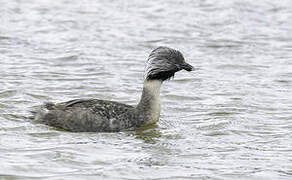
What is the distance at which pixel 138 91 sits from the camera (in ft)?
49.4

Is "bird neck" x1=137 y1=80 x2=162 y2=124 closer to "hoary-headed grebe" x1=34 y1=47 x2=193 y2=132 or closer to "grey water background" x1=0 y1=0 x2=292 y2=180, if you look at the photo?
"hoary-headed grebe" x1=34 y1=47 x2=193 y2=132

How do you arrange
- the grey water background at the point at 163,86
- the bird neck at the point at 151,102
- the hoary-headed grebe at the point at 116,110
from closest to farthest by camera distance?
the grey water background at the point at 163,86
the hoary-headed grebe at the point at 116,110
the bird neck at the point at 151,102

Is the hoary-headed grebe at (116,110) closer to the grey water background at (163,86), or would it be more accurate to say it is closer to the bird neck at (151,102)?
the bird neck at (151,102)

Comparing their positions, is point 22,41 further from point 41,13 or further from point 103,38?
point 41,13

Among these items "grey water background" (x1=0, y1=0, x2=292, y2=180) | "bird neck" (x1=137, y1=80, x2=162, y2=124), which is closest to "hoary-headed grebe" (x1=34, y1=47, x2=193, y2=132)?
"bird neck" (x1=137, y1=80, x2=162, y2=124)

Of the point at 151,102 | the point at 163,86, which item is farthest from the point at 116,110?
the point at 163,86

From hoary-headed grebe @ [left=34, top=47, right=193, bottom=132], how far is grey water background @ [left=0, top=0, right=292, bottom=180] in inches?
7.6

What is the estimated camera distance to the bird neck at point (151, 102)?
39.9 feet

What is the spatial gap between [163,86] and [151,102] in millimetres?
3465

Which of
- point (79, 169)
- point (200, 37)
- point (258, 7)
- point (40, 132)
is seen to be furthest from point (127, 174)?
point (258, 7)

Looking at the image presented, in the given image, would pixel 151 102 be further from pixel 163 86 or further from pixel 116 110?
pixel 163 86

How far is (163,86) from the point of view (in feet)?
51.4

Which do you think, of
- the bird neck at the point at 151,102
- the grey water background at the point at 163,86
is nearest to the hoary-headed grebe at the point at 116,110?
the bird neck at the point at 151,102

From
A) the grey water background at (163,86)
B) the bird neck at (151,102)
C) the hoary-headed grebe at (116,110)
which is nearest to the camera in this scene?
the grey water background at (163,86)
